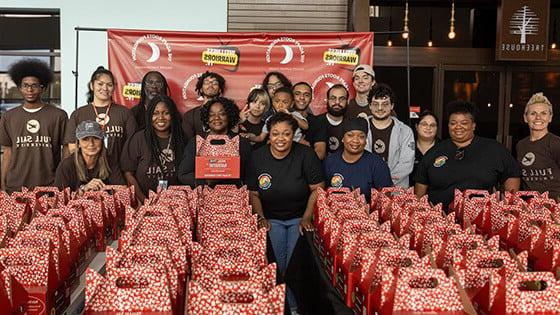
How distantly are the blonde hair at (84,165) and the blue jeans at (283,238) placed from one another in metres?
1.06

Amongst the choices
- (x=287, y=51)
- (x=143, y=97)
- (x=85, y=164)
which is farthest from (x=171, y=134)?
(x=287, y=51)

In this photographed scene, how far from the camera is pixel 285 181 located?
4.30m

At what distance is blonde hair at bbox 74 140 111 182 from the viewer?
4.07 meters

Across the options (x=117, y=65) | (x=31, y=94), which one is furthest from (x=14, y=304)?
(x=117, y=65)

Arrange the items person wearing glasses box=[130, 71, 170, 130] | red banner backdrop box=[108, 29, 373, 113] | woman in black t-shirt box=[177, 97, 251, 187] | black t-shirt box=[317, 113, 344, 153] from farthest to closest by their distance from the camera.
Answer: red banner backdrop box=[108, 29, 373, 113]
person wearing glasses box=[130, 71, 170, 130]
black t-shirt box=[317, 113, 344, 153]
woman in black t-shirt box=[177, 97, 251, 187]

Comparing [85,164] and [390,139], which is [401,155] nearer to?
[390,139]

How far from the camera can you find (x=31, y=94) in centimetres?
543

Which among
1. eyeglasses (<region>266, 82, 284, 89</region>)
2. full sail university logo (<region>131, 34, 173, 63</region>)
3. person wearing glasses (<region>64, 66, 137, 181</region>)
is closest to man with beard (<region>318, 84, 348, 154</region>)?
eyeglasses (<region>266, 82, 284, 89</region>)

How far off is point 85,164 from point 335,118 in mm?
2142

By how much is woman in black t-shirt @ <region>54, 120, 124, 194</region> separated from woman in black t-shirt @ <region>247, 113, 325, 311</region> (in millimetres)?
931

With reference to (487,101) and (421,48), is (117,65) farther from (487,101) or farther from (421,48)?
(487,101)

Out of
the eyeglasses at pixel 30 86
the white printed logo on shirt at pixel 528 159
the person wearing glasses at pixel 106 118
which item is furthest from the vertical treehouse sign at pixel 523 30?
the eyeglasses at pixel 30 86

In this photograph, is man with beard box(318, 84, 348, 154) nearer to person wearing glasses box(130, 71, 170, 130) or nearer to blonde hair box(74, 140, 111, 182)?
person wearing glasses box(130, 71, 170, 130)

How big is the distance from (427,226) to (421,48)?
495 cm
